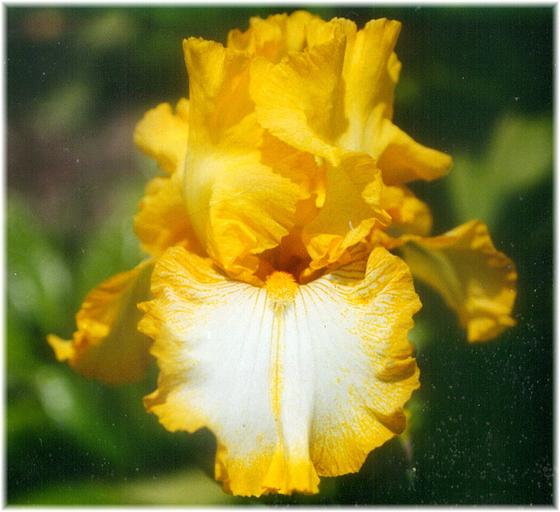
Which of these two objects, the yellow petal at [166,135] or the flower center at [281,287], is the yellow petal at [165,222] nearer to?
the yellow petal at [166,135]

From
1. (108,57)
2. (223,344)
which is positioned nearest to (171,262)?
(223,344)

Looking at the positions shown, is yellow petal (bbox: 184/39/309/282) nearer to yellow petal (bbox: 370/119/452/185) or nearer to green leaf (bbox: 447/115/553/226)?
yellow petal (bbox: 370/119/452/185)

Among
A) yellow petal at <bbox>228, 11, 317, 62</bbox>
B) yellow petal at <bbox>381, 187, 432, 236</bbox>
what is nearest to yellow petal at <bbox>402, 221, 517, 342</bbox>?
yellow petal at <bbox>381, 187, 432, 236</bbox>

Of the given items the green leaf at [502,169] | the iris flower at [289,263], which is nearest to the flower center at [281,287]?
the iris flower at [289,263]

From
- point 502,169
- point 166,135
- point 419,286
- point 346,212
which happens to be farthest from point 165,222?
point 502,169

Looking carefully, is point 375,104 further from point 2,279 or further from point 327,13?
point 2,279
